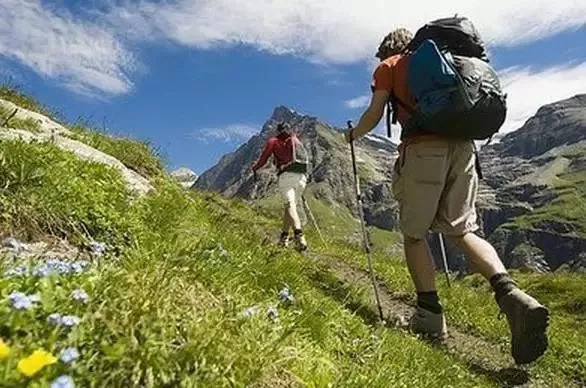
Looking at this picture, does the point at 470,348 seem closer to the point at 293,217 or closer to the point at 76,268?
the point at 76,268

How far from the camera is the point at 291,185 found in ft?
58.4

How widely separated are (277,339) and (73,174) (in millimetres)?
4297

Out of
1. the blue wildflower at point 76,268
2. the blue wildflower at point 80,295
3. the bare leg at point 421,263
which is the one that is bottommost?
the bare leg at point 421,263

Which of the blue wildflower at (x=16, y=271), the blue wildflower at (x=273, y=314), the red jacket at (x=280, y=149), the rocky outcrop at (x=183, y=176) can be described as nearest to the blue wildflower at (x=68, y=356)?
the blue wildflower at (x=16, y=271)

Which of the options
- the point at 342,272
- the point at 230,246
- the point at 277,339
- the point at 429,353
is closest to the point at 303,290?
the point at 230,246

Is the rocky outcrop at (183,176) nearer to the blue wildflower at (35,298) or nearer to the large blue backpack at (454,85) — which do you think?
the large blue backpack at (454,85)

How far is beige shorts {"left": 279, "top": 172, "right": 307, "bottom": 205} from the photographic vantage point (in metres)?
17.5

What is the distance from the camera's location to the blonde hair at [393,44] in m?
9.43

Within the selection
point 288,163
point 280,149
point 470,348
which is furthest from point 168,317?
point 280,149

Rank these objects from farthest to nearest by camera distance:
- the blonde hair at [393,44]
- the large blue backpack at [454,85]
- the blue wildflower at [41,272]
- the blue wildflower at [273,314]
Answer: the blonde hair at [393,44]
the large blue backpack at [454,85]
the blue wildflower at [273,314]
the blue wildflower at [41,272]

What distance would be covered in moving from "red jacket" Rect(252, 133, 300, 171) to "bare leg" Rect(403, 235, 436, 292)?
31.1 feet

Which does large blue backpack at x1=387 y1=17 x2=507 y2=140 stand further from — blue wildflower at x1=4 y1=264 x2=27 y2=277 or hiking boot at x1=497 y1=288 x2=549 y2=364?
blue wildflower at x1=4 y1=264 x2=27 y2=277

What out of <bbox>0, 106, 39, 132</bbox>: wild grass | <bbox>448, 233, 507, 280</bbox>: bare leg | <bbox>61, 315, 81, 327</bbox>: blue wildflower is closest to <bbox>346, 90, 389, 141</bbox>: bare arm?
<bbox>448, 233, 507, 280</bbox>: bare leg

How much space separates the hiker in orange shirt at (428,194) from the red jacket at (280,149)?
902 cm
